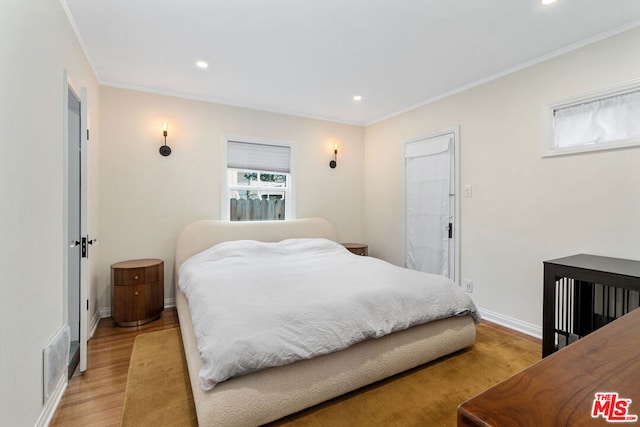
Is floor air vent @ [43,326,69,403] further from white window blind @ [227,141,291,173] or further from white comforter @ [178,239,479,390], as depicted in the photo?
white window blind @ [227,141,291,173]

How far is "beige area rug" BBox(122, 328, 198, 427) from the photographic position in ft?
5.56

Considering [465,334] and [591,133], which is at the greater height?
[591,133]

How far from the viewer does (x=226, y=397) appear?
4.80 feet

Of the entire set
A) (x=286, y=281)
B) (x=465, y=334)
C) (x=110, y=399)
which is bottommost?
(x=110, y=399)

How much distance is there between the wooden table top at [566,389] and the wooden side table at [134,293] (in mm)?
3276

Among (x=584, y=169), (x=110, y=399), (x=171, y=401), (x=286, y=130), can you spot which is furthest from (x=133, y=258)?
(x=584, y=169)

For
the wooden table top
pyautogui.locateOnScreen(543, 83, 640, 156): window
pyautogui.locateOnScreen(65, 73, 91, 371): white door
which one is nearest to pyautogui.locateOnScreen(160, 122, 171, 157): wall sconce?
pyautogui.locateOnScreen(65, 73, 91, 371): white door

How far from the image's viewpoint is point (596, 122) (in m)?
2.39

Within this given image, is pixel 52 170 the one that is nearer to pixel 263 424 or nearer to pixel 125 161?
pixel 125 161

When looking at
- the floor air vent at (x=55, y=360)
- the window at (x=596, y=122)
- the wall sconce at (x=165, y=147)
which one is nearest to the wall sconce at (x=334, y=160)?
the wall sconce at (x=165, y=147)

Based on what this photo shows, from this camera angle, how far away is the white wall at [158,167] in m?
3.28

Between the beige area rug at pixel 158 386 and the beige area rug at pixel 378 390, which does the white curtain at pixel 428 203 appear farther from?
the beige area rug at pixel 158 386

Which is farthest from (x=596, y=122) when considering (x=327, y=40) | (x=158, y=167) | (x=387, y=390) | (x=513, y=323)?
(x=158, y=167)

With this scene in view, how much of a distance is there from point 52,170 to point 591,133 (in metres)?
3.92
